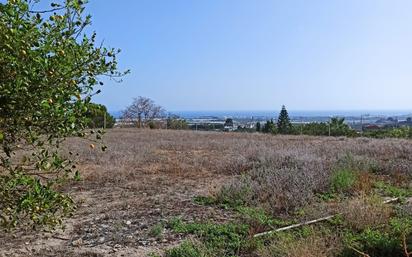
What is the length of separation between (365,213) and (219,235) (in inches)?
70.6

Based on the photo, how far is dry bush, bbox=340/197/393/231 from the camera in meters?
5.10

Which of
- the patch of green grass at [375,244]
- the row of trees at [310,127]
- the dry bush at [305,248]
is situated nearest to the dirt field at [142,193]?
the dry bush at [305,248]

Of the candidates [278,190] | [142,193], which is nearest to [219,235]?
[278,190]

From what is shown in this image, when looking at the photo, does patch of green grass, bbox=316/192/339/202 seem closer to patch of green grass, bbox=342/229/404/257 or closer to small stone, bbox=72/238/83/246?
patch of green grass, bbox=342/229/404/257

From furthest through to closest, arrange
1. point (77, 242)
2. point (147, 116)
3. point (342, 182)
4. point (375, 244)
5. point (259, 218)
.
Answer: point (147, 116) < point (342, 182) < point (259, 218) < point (77, 242) < point (375, 244)

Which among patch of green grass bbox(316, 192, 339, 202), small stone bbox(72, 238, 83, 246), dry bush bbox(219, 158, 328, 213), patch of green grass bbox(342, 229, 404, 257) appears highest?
dry bush bbox(219, 158, 328, 213)

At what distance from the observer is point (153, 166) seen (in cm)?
1045

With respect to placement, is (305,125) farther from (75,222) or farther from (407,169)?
(75,222)

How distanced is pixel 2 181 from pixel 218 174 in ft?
23.6

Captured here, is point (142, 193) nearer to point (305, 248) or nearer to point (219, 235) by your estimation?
point (219, 235)

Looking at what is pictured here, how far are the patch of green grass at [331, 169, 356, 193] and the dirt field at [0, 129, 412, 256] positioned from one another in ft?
→ 0.71

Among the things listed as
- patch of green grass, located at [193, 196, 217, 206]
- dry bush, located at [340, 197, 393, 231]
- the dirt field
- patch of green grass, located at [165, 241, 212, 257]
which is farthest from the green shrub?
patch of green grass, located at [165, 241, 212, 257]

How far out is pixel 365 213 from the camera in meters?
5.21

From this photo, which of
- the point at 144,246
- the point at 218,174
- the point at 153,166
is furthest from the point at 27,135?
the point at 153,166
